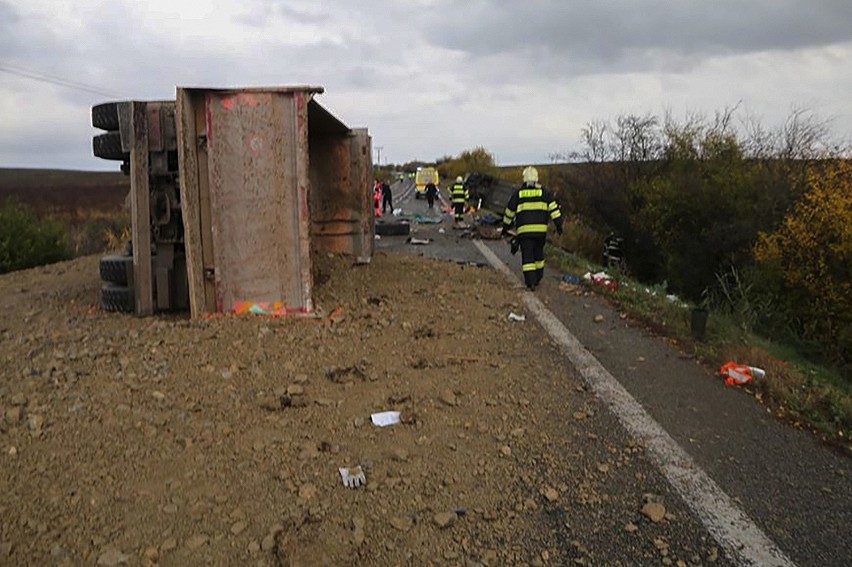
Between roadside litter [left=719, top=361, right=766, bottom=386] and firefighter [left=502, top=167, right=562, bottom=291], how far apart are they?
3.69 metres

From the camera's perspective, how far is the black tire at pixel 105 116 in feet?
21.9

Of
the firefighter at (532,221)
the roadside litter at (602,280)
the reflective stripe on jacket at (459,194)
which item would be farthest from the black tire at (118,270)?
the reflective stripe on jacket at (459,194)

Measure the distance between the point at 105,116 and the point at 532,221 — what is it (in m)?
5.13

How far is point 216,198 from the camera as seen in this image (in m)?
6.50

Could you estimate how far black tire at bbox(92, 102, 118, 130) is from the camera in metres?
6.67

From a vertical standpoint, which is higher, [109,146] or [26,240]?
[109,146]

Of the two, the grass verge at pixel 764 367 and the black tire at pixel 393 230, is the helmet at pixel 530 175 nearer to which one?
the grass verge at pixel 764 367

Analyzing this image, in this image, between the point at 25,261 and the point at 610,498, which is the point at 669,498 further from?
the point at 25,261

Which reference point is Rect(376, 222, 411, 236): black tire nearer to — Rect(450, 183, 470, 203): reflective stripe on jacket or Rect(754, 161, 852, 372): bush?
Rect(450, 183, 470, 203): reflective stripe on jacket

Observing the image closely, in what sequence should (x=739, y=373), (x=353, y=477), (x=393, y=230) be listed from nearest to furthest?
Answer: 1. (x=353, y=477)
2. (x=739, y=373)
3. (x=393, y=230)

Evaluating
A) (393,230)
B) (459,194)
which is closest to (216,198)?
(393,230)

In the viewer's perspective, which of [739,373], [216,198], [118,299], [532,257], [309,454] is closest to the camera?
[309,454]

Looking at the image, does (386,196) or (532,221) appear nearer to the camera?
(532,221)

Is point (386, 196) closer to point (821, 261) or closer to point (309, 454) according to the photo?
point (821, 261)
